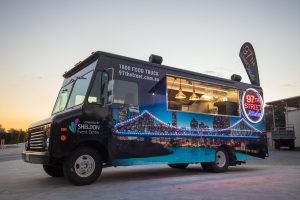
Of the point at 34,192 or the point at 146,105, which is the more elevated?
the point at 146,105

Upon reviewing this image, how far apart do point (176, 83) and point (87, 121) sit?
11.8ft

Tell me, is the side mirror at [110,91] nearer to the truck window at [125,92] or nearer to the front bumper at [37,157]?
the truck window at [125,92]

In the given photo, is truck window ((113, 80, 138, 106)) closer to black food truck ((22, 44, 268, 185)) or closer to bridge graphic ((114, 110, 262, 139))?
black food truck ((22, 44, 268, 185))

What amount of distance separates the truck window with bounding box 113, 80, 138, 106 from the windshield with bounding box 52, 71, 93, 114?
79 cm

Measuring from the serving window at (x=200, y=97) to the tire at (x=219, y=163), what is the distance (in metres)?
1.41

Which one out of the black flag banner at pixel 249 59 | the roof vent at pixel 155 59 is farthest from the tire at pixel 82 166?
the black flag banner at pixel 249 59

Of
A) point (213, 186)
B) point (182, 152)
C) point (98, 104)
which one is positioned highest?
point (98, 104)

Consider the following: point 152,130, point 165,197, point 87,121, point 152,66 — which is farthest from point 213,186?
point 152,66

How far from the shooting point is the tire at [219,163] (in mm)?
10492

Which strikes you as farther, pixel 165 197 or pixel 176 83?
pixel 176 83

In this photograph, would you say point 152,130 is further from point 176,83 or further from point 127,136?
point 176,83

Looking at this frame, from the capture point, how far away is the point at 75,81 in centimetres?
858

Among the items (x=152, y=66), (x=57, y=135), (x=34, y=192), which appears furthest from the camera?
(x=152, y=66)

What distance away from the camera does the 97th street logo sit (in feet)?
23.7
